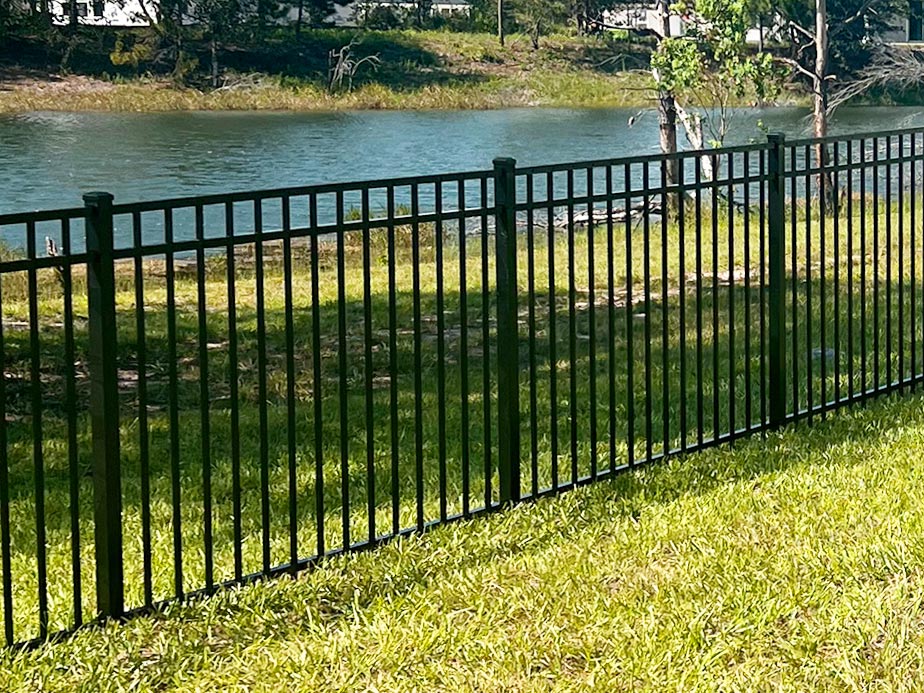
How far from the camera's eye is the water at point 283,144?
36688mm

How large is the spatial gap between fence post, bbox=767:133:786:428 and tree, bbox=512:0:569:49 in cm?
6978

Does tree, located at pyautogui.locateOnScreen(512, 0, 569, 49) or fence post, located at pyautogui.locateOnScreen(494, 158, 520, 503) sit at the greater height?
tree, located at pyautogui.locateOnScreen(512, 0, 569, 49)

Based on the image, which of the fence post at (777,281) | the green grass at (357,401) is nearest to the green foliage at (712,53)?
the green grass at (357,401)

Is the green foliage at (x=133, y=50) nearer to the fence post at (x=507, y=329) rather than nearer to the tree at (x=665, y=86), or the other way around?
the tree at (x=665, y=86)

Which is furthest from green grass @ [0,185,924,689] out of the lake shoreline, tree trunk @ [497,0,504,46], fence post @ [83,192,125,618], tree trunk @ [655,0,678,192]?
tree trunk @ [497,0,504,46]

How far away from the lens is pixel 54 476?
793 centimetres

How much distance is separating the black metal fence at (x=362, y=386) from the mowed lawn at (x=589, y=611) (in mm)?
197

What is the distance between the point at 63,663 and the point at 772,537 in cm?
248

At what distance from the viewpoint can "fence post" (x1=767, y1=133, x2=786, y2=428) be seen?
297 inches

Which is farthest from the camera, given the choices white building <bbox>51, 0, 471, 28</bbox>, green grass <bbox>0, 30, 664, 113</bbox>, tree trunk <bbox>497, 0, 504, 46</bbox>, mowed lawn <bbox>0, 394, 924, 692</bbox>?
tree trunk <bbox>497, 0, 504, 46</bbox>

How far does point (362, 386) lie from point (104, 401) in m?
5.01

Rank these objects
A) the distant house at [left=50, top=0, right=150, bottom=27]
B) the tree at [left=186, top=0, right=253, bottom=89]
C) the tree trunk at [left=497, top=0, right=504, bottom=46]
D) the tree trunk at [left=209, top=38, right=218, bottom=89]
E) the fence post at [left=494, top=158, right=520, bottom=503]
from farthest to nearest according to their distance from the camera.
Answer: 1. the tree trunk at [left=497, top=0, right=504, bottom=46]
2. the distant house at [left=50, top=0, right=150, bottom=27]
3. the tree at [left=186, top=0, right=253, bottom=89]
4. the tree trunk at [left=209, top=38, right=218, bottom=89]
5. the fence post at [left=494, top=158, right=520, bottom=503]

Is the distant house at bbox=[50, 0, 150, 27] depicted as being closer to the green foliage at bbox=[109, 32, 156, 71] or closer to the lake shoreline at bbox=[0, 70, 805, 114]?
the green foliage at bbox=[109, 32, 156, 71]

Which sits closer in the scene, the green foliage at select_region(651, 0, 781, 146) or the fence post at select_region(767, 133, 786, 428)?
the fence post at select_region(767, 133, 786, 428)
